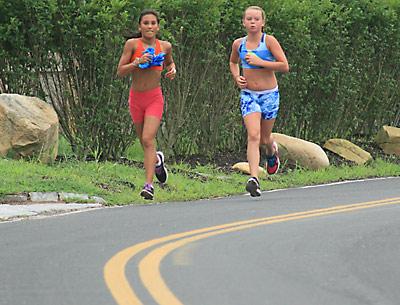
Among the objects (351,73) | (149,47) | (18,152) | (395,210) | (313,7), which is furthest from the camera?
(351,73)

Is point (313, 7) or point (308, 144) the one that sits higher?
point (313, 7)

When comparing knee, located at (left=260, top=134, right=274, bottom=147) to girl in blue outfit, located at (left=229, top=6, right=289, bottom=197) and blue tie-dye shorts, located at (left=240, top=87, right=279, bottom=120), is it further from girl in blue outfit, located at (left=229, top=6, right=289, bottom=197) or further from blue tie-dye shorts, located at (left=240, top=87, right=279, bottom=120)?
blue tie-dye shorts, located at (left=240, top=87, right=279, bottom=120)

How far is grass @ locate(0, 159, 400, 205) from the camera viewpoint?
12219mm

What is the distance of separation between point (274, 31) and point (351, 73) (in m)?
2.66

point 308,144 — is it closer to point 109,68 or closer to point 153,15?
Result: point 109,68

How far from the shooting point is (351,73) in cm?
1966

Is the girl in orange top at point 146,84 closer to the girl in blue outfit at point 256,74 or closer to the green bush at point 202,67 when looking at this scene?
the girl in blue outfit at point 256,74

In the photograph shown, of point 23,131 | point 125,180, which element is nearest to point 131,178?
point 125,180

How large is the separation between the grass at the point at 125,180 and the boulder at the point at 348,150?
1493 millimetres

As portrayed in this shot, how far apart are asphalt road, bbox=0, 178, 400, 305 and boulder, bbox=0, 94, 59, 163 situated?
105 inches

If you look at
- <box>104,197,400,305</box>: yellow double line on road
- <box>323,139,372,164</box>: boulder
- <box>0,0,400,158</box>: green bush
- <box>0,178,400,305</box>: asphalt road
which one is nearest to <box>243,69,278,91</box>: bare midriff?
<box>0,178,400,305</box>: asphalt road

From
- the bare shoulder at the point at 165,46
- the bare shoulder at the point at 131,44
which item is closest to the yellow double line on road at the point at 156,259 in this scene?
→ the bare shoulder at the point at 165,46

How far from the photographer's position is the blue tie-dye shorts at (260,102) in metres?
12.9

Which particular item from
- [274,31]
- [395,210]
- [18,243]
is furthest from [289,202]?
[274,31]
